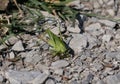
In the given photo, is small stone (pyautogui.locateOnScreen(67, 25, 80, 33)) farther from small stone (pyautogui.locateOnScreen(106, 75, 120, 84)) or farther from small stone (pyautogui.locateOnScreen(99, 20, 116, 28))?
small stone (pyautogui.locateOnScreen(106, 75, 120, 84))

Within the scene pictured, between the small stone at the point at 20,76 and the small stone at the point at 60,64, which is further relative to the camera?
the small stone at the point at 60,64

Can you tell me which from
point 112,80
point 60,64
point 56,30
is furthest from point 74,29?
point 112,80

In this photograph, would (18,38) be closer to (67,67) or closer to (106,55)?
(67,67)

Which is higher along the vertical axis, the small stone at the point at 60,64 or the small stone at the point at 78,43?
the small stone at the point at 78,43

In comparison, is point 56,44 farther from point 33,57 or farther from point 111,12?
point 111,12

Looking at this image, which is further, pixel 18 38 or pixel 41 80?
pixel 18 38

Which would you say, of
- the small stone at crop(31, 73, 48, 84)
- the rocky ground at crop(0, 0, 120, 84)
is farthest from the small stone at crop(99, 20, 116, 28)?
the small stone at crop(31, 73, 48, 84)

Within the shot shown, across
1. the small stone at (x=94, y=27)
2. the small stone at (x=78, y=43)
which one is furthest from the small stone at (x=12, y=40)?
the small stone at (x=94, y=27)

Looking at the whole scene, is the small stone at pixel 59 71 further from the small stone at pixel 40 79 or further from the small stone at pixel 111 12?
the small stone at pixel 111 12

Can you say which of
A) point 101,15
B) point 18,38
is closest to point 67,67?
point 18,38
